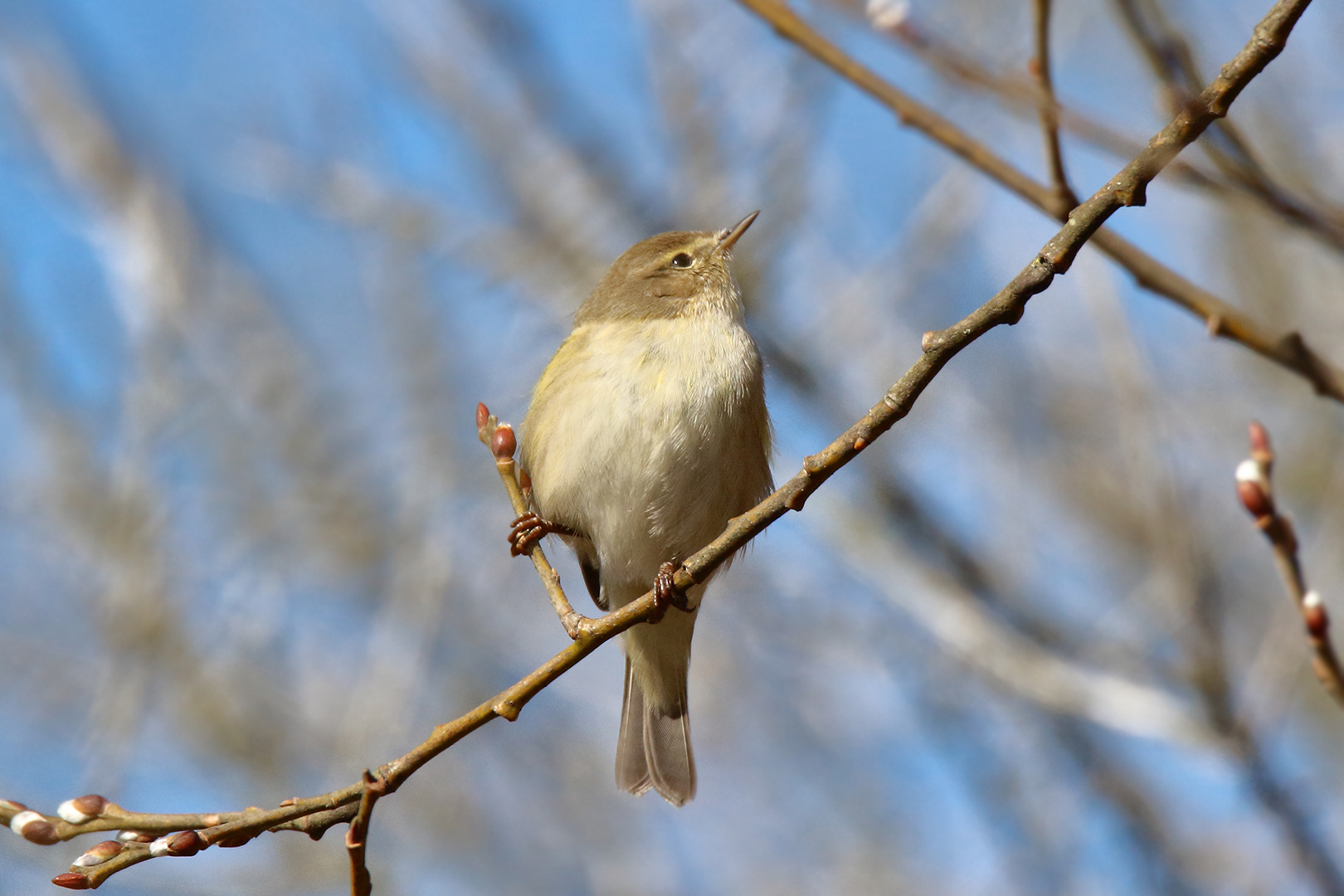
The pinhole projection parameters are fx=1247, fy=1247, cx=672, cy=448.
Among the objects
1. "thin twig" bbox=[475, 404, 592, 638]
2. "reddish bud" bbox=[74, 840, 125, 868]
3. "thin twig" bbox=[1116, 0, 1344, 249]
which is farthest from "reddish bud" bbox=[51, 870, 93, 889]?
"thin twig" bbox=[1116, 0, 1344, 249]

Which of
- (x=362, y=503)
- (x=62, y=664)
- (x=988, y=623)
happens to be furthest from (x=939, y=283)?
(x=62, y=664)

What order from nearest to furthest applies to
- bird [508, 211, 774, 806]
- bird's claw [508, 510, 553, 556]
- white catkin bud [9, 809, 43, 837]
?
white catkin bud [9, 809, 43, 837] < bird's claw [508, 510, 553, 556] < bird [508, 211, 774, 806]

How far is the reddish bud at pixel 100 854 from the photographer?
2250 mm

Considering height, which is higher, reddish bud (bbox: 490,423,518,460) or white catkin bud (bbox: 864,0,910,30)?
white catkin bud (bbox: 864,0,910,30)

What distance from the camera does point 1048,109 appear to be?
2.58m

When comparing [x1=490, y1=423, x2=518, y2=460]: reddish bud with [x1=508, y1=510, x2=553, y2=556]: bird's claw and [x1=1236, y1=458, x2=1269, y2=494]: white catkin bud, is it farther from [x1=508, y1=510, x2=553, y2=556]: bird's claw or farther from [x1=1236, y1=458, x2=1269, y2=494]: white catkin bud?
[x1=1236, y1=458, x2=1269, y2=494]: white catkin bud

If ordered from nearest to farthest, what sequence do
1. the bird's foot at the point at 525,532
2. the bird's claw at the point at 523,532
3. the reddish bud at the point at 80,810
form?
the reddish bud at the point at 80,810
the bird's foot at the point at 525,532
the bird's claw at the point at 523,532

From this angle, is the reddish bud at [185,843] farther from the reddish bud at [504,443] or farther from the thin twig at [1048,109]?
the thin twig at [1048,109]

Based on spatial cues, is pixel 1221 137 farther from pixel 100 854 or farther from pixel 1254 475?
pixel 100 854

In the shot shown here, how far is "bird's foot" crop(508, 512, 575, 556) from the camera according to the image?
3.25 metres

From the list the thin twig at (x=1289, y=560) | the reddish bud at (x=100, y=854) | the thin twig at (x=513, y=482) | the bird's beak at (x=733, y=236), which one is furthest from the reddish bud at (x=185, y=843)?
the bird's beak at (x=733, y=236)

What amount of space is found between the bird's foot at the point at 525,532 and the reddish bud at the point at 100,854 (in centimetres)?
117

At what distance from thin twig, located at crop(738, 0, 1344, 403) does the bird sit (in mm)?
1221

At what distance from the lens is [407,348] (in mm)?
7898
